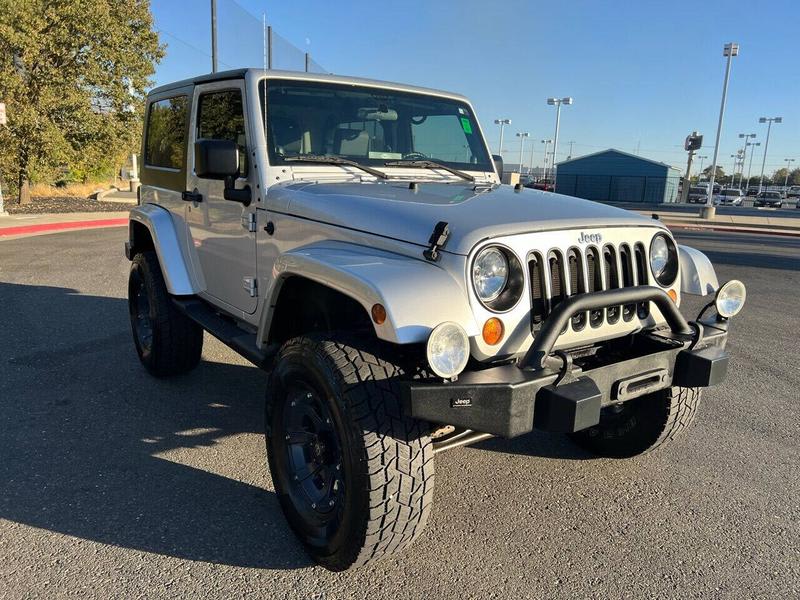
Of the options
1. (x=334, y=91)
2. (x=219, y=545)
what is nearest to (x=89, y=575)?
(x=219, y=545)

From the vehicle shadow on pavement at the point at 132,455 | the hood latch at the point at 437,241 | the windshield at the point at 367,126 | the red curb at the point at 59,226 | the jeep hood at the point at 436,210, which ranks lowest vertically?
the vehicle shadow on pavement at the point at 132,455

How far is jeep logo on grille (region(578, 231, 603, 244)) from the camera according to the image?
2561mm

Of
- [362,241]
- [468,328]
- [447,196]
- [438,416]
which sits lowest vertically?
[438,416]

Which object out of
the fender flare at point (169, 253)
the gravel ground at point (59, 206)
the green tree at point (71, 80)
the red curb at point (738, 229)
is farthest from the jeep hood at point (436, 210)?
the red curb at point (738, 229)

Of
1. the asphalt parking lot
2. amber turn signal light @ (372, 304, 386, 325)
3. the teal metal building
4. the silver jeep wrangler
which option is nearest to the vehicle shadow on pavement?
the asphalt parking lot

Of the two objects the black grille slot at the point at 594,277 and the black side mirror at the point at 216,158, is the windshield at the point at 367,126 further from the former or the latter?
the black grille slot at the point at 594,277

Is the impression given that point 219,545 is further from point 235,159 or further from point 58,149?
point 58,149

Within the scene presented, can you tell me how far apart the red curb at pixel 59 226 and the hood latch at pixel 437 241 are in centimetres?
1329

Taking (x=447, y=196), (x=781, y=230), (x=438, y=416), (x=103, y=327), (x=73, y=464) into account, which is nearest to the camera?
(x=438, y=416)

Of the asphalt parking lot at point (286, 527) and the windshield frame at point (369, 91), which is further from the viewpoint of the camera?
the windshield frame at point (369, 91)

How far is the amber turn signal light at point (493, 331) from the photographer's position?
231 centimetres

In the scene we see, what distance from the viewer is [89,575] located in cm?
248

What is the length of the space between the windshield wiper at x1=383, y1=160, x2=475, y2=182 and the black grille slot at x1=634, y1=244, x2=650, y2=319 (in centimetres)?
131

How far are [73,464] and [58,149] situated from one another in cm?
1596
